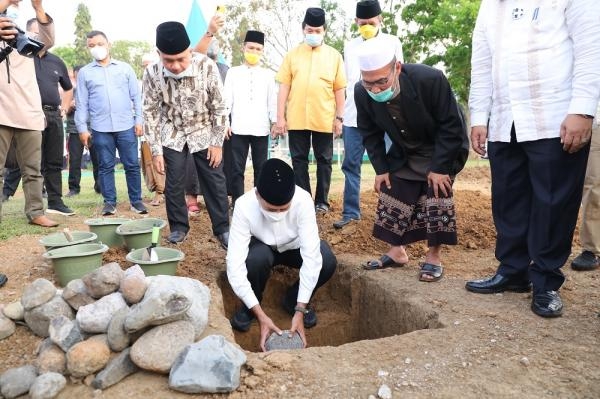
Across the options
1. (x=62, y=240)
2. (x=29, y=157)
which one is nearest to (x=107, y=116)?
(x=29, y=157)

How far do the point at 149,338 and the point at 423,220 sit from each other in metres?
2.18

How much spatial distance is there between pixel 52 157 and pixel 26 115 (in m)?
1.40

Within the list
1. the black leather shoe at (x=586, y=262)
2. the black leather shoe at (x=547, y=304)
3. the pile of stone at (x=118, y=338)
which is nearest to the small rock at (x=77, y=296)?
the pile of stone at (x=118, y=338)

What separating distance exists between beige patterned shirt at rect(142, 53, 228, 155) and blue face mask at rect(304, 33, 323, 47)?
1.22m

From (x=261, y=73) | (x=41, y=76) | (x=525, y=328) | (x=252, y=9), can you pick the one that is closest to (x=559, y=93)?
(x=525, y=328)

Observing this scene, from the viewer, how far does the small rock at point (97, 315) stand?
251 centimetres

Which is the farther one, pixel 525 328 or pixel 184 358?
pixel 525 328

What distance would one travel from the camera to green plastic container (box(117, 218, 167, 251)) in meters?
3.92

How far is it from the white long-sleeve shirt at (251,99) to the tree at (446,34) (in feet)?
44.4

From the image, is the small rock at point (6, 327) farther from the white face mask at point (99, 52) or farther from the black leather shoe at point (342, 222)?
the white face mask at point (99, 52)

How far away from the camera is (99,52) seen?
5645mm

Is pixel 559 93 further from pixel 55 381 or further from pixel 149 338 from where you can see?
pixel 55 381

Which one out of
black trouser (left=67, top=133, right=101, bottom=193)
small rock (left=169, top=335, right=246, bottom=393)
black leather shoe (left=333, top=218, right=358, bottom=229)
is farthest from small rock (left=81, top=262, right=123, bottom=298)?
black trouser (left=67, top=133, right=101, bottom=193)

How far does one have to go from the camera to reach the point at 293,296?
3986 mm
